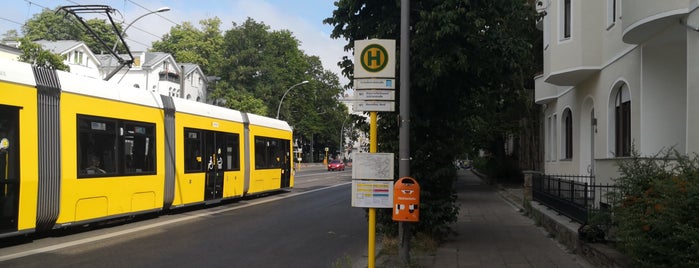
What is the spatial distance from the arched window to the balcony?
10.0 meters

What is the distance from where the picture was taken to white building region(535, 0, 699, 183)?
30.8 ft

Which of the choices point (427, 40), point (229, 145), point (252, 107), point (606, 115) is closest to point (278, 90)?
point (252, 107)

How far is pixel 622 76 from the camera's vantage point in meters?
13.1

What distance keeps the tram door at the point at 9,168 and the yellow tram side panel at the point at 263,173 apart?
10049 millimetres

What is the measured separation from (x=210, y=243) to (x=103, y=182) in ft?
9.70

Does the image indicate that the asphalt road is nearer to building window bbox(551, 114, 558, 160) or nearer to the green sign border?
the green sign border

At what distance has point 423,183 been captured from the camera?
379 inches

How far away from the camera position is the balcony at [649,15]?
9.04m

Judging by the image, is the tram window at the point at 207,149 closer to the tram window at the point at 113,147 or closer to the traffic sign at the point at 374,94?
the tram window at the point at 113,147

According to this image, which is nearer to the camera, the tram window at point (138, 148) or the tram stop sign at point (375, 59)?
the tram stop sign at point (375, 59)

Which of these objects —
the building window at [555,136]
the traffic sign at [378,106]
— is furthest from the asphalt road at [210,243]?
the building window at [555,136]

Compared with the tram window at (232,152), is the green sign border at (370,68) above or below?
above

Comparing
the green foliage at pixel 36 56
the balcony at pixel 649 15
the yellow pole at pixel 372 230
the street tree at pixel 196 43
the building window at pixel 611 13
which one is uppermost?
the street tree at pixel 196 43

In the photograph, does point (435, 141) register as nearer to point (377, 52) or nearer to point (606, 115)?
point (377, 52)
